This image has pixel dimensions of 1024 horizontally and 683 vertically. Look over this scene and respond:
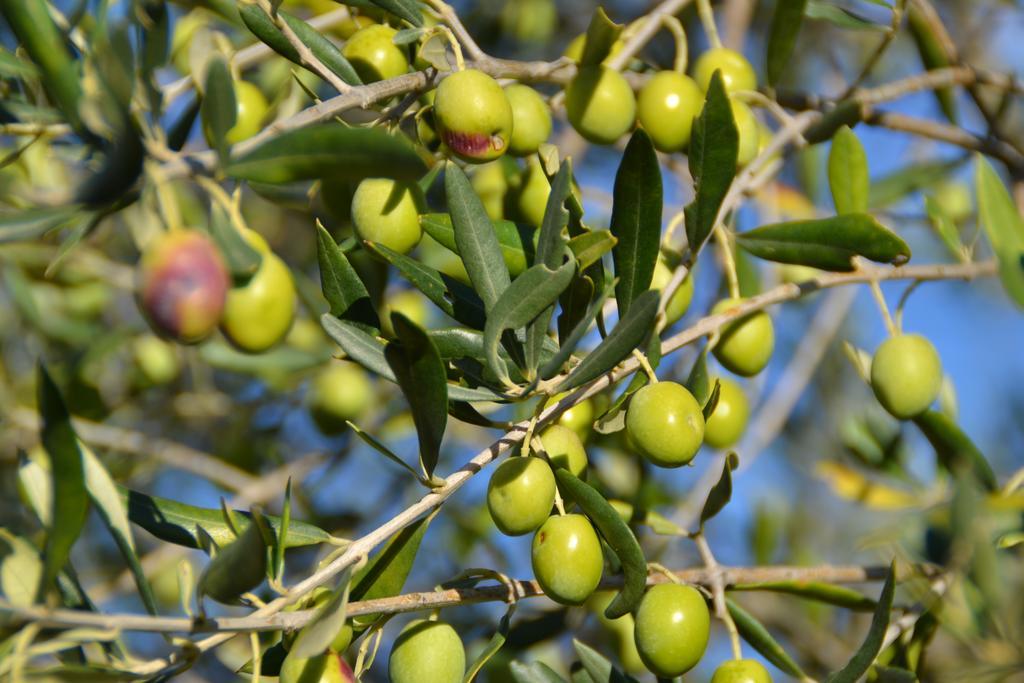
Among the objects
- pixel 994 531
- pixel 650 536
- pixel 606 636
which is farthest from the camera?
pixel 650 536

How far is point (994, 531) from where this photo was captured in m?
1.31

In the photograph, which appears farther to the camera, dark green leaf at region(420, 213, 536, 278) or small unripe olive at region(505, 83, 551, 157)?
small unripe olive at region(505, 83, 551, 157)

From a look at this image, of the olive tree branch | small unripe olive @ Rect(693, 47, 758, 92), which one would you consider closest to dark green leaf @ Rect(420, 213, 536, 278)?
the olive tree branch

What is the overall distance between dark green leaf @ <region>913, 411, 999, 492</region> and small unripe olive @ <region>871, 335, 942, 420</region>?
0.10 metres

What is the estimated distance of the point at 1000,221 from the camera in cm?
132

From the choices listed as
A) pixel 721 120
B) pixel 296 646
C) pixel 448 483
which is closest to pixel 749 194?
pixel 721 120

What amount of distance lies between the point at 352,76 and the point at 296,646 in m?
0.68

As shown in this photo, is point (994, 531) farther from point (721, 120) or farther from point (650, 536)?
point (650, 536)

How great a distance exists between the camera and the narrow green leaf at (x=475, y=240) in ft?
3.52

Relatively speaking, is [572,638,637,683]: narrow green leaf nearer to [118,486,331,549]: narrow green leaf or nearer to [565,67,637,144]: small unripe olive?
[118,486,331,549]: narrow green leaf

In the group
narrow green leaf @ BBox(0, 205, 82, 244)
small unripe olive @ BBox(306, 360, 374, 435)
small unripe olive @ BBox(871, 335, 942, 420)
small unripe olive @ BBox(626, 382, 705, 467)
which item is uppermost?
narrow green leaf @ BBox(0, 205, 82, 244)

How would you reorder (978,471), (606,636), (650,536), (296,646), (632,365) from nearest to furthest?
(296,646) → (632,365) → (978,471) → (606,636) → (650,536)

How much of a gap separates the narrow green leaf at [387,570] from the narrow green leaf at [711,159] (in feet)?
1.53

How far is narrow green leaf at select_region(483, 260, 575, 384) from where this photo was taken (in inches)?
39.7
